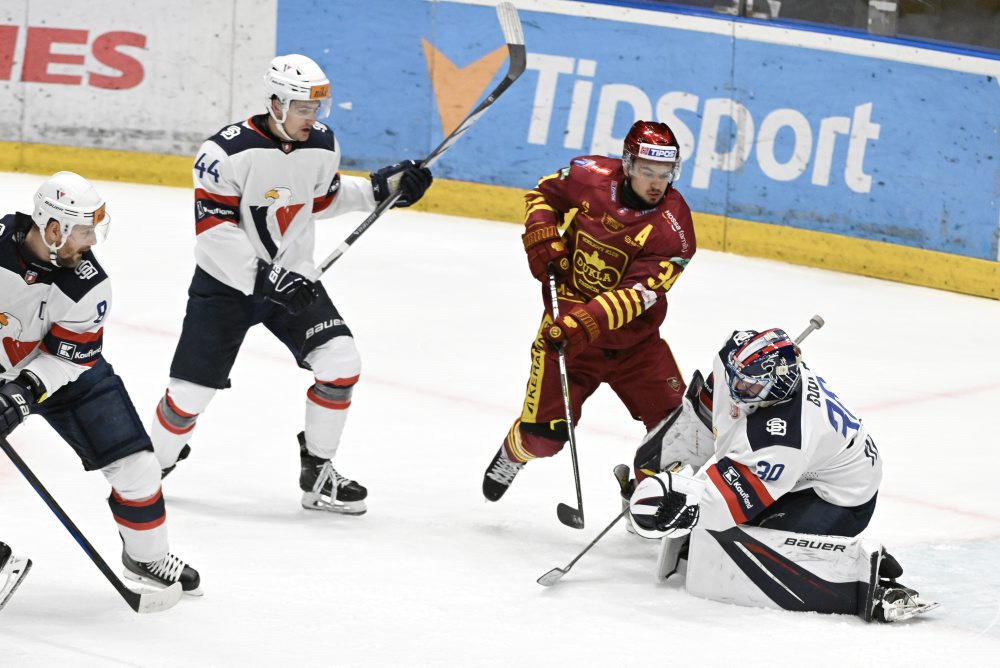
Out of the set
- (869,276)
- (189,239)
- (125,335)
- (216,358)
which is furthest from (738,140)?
(216,358)

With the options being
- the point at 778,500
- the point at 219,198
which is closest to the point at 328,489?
the point at 219,198

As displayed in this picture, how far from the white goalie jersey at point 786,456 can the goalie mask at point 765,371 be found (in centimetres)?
4

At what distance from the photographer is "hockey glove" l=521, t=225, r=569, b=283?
181 inches

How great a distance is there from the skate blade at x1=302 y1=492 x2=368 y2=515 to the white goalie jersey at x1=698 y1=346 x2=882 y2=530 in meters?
1.15

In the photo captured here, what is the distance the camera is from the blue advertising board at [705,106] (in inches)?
303

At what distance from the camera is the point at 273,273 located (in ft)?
14.4

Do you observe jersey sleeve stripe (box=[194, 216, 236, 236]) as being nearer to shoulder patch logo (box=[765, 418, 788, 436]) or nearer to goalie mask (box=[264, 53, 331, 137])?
goalie mask (box=[264, 53, 331, 137])

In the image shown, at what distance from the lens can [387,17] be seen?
8750mm

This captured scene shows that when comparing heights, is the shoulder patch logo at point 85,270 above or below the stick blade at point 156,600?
above

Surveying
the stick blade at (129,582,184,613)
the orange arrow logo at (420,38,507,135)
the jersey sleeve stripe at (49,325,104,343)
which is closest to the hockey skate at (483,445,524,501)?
the stick blade at (129,582,184,613)

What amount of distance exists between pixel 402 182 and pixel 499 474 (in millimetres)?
943

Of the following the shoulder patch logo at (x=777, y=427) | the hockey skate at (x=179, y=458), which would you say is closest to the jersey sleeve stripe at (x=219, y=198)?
the hockey skate at (x=179, y=458)

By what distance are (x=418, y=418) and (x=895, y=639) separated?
230 centimetres

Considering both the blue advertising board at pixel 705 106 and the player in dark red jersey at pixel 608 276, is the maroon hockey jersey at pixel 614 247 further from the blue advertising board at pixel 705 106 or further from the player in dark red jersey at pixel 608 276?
the blue advertising board at pixel 705 106
